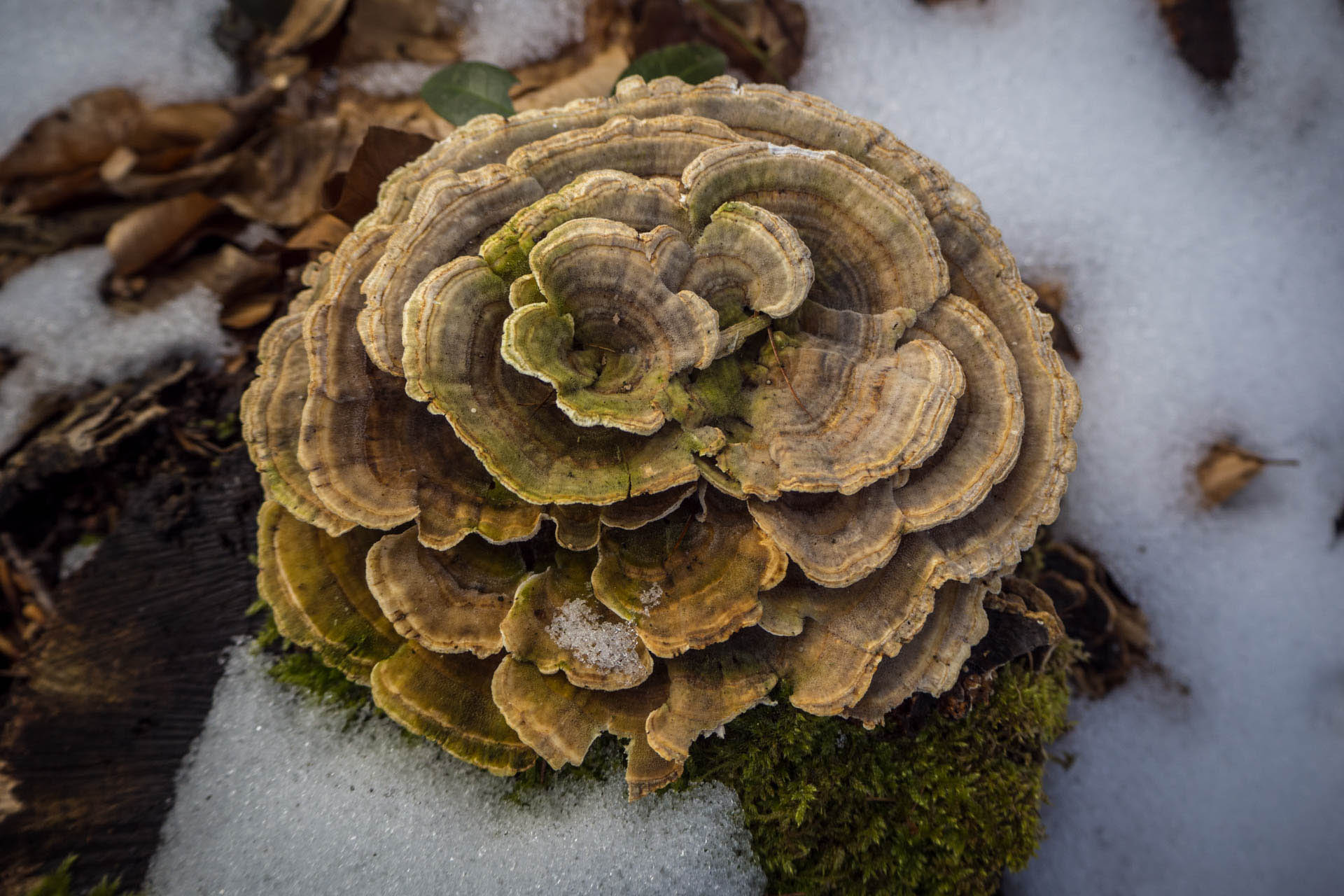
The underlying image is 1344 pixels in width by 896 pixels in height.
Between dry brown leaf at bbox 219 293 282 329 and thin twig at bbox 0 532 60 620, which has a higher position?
dry brown leaf at bbox 219 293 282 329

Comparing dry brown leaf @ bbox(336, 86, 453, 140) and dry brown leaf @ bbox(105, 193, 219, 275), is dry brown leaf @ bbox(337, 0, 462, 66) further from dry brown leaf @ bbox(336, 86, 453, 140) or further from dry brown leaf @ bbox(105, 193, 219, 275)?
dry brown leaf @ bbox(105, 193, 219, 275)

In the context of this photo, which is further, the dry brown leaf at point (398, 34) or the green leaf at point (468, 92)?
the dry brown leaf at point (398, 34)

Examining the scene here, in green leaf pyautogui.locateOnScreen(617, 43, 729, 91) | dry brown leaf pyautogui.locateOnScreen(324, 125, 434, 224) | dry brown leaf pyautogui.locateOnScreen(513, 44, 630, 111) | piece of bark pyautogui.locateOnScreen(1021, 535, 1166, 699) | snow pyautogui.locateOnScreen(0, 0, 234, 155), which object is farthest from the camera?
snow pyautogui.locateOnScreen(0, 0, 234, 155)

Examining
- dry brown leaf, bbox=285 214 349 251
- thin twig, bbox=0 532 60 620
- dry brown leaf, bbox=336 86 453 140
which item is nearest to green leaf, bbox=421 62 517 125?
dry brown leaf, bbox=336 86 453 140

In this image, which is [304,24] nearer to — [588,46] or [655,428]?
[588,46]

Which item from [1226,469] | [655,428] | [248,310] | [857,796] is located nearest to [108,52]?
[248,310]

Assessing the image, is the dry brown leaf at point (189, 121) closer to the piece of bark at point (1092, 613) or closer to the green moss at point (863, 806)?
the green moss at point (863, 806)

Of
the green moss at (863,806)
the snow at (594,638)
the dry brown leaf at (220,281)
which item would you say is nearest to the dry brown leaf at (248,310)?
the dry brown leaf at (220,281)
